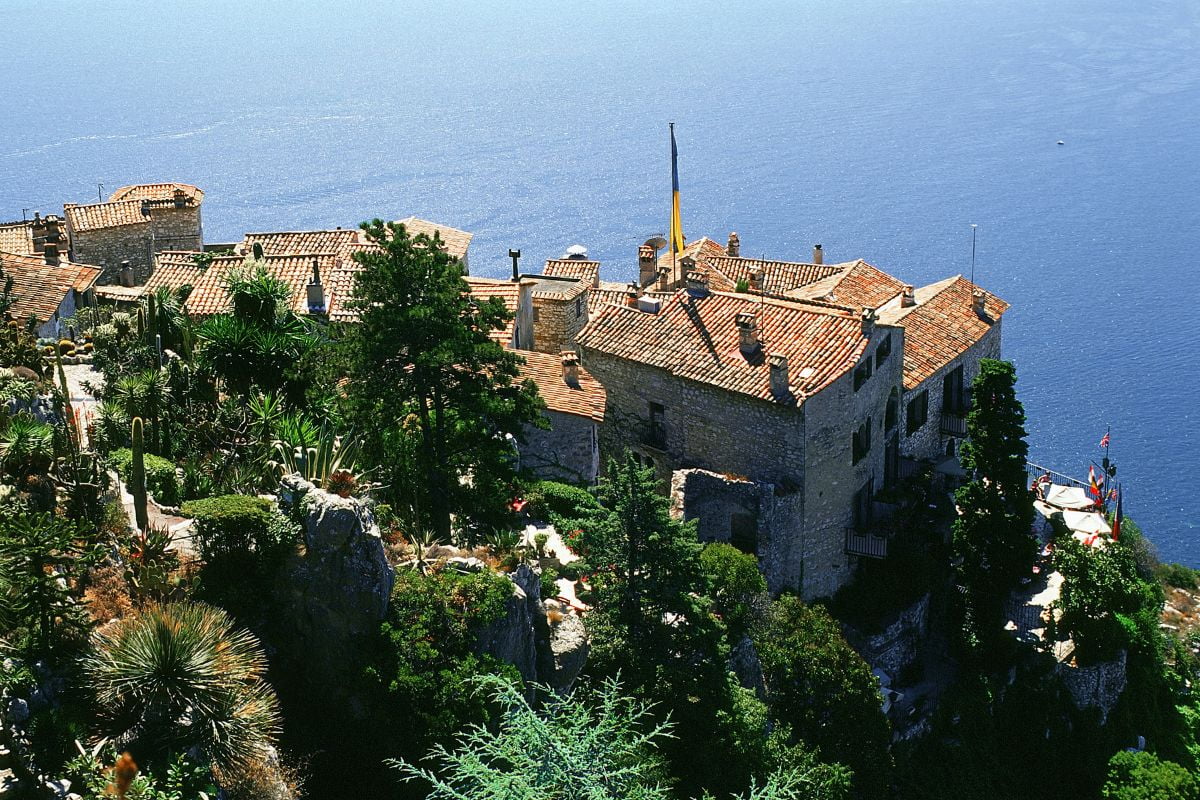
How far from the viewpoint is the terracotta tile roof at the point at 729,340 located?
37.2 meters

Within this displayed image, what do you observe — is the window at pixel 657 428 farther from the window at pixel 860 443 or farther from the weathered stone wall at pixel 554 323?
the weathered stone wall at pixel 554 323

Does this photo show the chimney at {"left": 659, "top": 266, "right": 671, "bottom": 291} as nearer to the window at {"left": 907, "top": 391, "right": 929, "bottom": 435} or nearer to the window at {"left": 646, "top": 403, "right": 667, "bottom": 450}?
the window at {"left": 646, "top": 403, "right": 667, "bottom": 450}

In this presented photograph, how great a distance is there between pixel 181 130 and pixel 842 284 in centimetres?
11137

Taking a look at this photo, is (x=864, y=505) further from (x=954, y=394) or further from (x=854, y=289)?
(x=854, y=289)

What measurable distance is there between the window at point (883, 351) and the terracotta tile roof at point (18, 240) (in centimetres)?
3279

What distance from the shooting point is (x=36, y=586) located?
19.5 m

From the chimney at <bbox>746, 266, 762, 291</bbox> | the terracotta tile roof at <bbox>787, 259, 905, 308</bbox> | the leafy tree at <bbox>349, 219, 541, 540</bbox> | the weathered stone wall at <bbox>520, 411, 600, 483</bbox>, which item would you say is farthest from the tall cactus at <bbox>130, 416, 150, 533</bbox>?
the chimney at <bbox>746, 266, 762, 291</bbox>

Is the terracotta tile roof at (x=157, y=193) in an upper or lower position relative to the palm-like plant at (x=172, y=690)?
upper

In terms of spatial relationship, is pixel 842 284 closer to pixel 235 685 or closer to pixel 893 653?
pixel 893 653

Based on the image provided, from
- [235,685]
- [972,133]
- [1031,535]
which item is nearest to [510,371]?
[235,685]

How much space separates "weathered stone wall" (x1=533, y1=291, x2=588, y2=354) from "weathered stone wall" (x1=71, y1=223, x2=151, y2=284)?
62.9 ft

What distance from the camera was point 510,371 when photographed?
3072 centimetres

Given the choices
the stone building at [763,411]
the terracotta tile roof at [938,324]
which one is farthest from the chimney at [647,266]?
the stone building at [763,411]

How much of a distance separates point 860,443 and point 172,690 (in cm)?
2432
